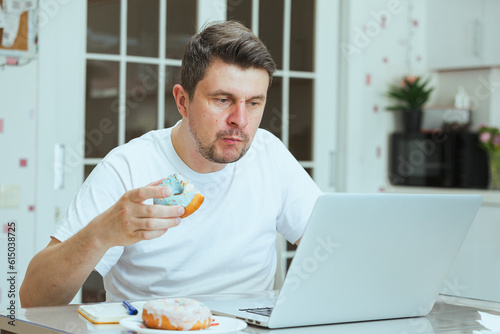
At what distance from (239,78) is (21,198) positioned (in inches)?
59.3

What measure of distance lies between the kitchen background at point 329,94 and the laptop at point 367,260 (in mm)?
1737

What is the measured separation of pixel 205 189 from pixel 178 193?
47 cm

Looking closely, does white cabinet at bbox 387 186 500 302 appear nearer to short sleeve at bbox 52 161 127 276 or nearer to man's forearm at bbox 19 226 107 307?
short sleeve at bbox 52 161 127 276

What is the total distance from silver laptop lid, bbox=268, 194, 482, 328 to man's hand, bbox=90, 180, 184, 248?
0.22 metres

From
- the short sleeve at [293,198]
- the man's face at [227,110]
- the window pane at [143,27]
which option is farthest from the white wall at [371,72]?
the man's face at [227,110]

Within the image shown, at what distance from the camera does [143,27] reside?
9.91 ft

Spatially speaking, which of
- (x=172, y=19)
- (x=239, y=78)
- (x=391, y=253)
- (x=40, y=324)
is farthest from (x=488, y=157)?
(x=40, y=324)

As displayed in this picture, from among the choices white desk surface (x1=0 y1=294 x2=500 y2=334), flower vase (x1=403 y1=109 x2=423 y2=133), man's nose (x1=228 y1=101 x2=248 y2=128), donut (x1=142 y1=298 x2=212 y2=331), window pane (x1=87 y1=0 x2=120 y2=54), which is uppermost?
window pane (x1=87 y1=0 x2=120 y2=54)

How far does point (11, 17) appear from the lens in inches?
105

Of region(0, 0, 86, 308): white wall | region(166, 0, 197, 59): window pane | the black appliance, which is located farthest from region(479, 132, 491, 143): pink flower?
region(0, 0, 86, 308): white wall

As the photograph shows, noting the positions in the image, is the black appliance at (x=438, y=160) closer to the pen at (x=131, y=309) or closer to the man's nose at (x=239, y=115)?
the man's nose at (x=239, y=115)

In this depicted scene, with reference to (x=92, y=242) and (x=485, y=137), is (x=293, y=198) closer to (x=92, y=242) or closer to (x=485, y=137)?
(x=92, y=242)

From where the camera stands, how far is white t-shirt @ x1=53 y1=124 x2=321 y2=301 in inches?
58.5

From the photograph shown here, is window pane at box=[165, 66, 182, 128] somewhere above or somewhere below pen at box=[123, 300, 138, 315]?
above
